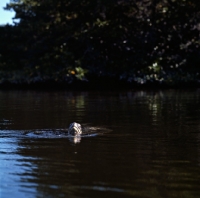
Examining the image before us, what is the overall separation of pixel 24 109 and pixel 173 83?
15.3m

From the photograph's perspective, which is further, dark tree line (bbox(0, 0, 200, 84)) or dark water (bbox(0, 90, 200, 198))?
dark tree line (bbox(0, 0, 200, 84))

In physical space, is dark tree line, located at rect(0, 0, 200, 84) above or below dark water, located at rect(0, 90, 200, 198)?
above

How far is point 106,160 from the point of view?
→ 8.09 m

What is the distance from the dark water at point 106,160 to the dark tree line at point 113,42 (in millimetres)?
17394

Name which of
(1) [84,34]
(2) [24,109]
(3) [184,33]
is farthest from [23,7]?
(2) [24,109]

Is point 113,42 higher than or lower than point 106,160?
higher

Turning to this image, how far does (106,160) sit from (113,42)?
23974 mm

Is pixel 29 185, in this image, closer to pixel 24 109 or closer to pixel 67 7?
pixel 24 109

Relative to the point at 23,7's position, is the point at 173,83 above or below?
below

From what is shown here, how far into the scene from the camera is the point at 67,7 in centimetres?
3316

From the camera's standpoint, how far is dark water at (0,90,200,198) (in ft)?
21.1

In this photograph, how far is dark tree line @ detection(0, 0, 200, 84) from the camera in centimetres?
3062

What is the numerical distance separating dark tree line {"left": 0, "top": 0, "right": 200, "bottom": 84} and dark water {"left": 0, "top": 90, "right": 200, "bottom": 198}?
17394mm

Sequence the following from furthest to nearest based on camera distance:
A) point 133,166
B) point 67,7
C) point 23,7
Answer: point 23,7, point 67,7, point 133,166
